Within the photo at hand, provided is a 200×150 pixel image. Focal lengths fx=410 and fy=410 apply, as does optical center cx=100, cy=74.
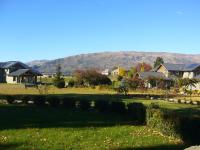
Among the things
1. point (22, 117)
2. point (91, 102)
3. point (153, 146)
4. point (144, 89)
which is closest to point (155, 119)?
point (153, 146)

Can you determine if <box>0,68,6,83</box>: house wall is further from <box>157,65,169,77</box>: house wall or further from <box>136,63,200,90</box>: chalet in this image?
<box>157,65,169,77</box>: house wall

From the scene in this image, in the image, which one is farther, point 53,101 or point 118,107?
point 53,101

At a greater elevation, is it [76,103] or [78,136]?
[78,136]

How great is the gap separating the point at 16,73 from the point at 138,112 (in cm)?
7590

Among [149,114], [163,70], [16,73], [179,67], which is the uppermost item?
[149,114]

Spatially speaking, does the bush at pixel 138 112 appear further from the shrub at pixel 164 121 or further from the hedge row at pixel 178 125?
the hedge row at pixel 178 125

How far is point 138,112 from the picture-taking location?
2586cm

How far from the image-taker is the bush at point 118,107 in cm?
3142

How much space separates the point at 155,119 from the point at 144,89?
166ft

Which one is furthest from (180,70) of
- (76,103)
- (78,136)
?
(78,136)

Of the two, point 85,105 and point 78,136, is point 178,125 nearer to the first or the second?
point 78,136

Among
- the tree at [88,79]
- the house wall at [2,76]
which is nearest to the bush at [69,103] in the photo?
the tree at [88,79]

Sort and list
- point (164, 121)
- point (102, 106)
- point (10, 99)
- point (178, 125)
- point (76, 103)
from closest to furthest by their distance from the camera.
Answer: point (178, 125) < point (164, 121) < point (102, 106) < point (76, 103) < point (10, 99)

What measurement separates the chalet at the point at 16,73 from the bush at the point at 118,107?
64.6 metres
